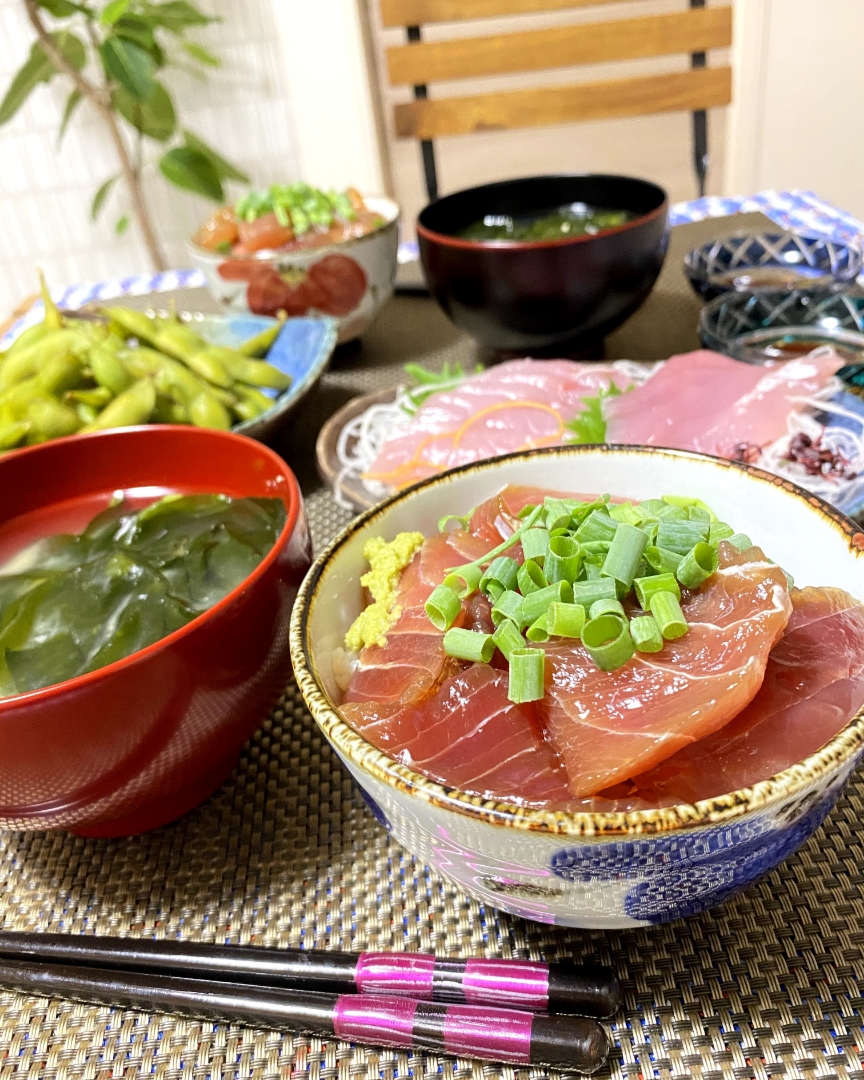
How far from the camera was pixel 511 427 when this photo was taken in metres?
1.28

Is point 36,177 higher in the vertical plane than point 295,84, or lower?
lower

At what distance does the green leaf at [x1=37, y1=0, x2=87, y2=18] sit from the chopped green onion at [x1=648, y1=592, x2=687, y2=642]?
358cm

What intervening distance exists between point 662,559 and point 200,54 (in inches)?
145

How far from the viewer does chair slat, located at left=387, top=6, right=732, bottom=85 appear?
2936 millimetres

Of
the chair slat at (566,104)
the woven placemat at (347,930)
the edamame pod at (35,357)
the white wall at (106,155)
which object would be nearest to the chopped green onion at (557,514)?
the woven placemat at (347,930)

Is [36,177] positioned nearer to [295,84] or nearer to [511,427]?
[295,84]

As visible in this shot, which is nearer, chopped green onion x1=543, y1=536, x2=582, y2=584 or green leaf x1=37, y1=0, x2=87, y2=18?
chopped green onion x1=543, y1=536, x2=582, y2=584

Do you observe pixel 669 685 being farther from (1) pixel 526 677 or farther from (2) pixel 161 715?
(2) pixel 161 715

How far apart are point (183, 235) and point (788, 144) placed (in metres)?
3.21

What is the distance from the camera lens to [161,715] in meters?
0.70

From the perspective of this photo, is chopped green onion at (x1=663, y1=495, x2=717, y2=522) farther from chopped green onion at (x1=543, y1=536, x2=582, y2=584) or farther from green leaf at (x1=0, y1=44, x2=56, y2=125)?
green leaf at (x1=0, y1=44, x2=56, y2=125)

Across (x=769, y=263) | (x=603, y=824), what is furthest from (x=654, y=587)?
(x=769, y=263)

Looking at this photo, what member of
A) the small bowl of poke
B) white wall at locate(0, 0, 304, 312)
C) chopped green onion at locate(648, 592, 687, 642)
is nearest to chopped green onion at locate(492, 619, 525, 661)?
chopped green onion at locate(648, 592, 687, 642)

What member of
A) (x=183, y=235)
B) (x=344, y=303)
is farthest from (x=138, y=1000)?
(x=183, y=235)
